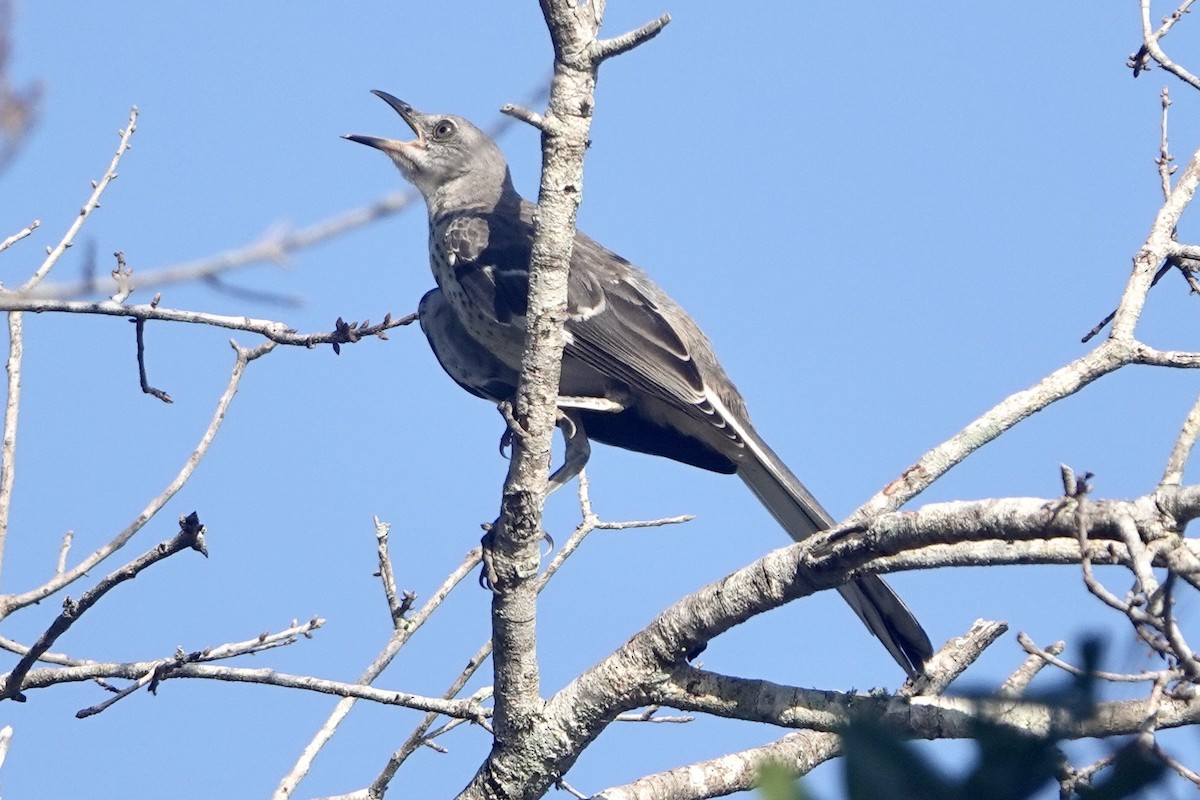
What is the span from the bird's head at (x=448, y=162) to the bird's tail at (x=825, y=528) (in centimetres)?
223

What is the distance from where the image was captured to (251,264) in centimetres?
200

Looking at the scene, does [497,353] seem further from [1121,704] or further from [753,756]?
[1121,704]

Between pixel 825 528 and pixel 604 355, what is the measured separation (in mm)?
1171

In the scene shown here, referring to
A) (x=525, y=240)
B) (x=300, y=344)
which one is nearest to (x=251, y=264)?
(x=300, y=344)

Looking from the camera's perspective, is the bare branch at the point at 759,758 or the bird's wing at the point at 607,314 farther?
the bird's wing at the point at 607,314

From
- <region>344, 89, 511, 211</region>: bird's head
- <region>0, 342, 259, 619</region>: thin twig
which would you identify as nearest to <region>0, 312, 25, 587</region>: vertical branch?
A: <region>0, 342, 259, 619</region>: thin twig

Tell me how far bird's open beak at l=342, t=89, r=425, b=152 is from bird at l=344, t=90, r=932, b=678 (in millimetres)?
619

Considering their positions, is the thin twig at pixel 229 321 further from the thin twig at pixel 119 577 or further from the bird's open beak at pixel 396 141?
the bird's open beak at pixel 396 141

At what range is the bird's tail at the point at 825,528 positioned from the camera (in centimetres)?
468

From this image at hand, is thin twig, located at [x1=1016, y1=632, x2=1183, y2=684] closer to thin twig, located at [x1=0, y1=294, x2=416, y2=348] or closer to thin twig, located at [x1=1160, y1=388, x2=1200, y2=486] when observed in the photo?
thin twig, located at [x1=1160, y1=388, x2=1200, y2=486]

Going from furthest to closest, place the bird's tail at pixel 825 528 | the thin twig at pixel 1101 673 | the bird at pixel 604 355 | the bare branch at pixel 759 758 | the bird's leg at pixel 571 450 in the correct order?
the bird's leg at pixel 571 450 → the bird at pixel 604 355 → the bird's tail at pixel 825 528 → the bare branch at pixel 759 758 → the thin twig at pixel 1101 673

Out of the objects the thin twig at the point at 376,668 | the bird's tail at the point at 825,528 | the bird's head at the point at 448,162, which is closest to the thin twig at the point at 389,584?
the thin twig at the point at 376,668

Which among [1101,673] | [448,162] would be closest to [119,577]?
[1101,673]

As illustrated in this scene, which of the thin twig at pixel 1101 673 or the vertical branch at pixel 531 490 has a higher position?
the vertical branch at pixel 531 490
